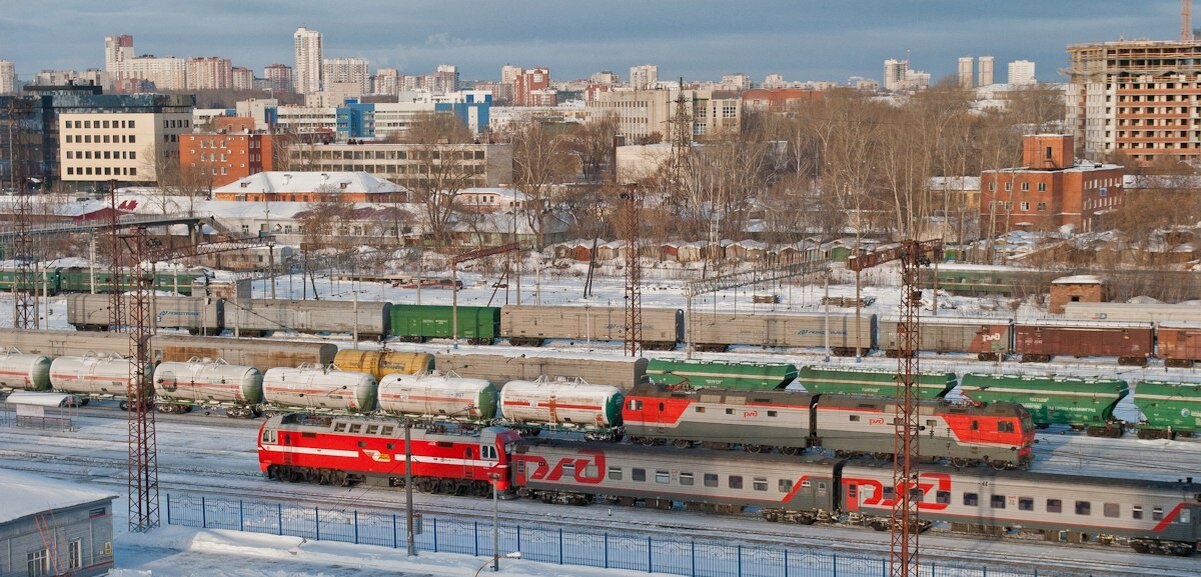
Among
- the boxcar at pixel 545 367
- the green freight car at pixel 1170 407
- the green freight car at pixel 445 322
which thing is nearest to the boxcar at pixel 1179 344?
the green freight car at pixel 1170 407

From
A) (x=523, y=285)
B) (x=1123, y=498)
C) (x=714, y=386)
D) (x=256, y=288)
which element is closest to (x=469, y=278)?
(x=523, y=285)

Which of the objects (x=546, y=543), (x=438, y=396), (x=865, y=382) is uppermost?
(x=865, y=382)

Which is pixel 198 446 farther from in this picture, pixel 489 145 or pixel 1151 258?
pixel 489 145

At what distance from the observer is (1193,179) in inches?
3962

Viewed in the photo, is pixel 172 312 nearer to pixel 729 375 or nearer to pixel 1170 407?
pixel 729 375

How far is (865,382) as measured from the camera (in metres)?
42.9

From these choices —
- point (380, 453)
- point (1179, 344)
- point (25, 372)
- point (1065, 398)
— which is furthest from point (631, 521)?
point (1179, 344)

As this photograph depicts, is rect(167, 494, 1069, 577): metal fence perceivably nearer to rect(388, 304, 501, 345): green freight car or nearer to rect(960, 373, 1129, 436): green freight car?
rect(960, 373, 1129, 436): green freight car

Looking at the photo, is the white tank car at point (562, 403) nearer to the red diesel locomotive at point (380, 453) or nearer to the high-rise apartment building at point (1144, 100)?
the red diesel locomotive at point (380, 453)

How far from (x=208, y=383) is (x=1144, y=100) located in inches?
4788

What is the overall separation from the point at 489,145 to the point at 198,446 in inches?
3575

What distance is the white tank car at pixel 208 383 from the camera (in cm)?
4509

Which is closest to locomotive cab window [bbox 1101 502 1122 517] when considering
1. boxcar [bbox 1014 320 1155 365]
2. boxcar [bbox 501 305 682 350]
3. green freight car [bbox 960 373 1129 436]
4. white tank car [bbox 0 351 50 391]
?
green freight car [bbox 960 373 1129 436]

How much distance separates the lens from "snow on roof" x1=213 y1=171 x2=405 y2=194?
112062mm
